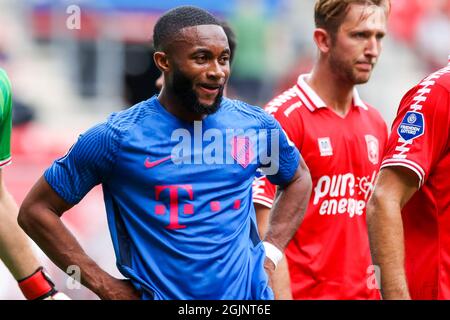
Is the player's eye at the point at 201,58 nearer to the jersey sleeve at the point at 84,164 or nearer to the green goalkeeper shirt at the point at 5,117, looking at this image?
the jersey sleeve at the point at 84,164

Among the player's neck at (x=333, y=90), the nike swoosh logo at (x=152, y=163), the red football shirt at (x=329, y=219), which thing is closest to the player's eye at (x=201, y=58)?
the nike swoosh logo at (x=152, y=163)

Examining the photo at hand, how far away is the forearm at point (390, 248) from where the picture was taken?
4.99m

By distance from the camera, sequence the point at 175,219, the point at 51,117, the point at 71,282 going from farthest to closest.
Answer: the point at 51,117 → the point at 71,282 → the point at 175,219

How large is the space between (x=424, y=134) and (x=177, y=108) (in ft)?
3.63

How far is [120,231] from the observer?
5.18 meters

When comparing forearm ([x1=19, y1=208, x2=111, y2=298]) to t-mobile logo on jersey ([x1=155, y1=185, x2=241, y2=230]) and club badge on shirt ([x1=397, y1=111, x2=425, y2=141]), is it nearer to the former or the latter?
t-mobile logo on jersey ([x1=155, y1=185, x2=241, y2=230])

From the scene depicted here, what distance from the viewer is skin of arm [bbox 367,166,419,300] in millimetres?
5000

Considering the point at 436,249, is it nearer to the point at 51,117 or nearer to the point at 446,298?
the point at 446,298

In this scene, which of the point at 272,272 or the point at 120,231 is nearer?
the point at 120,231

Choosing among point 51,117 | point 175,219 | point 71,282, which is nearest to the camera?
point 175,219

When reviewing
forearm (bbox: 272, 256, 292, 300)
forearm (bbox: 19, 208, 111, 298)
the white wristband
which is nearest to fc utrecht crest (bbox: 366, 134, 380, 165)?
forearm (bbox: 272, 256, 292, 300)

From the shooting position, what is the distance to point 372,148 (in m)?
6.98
